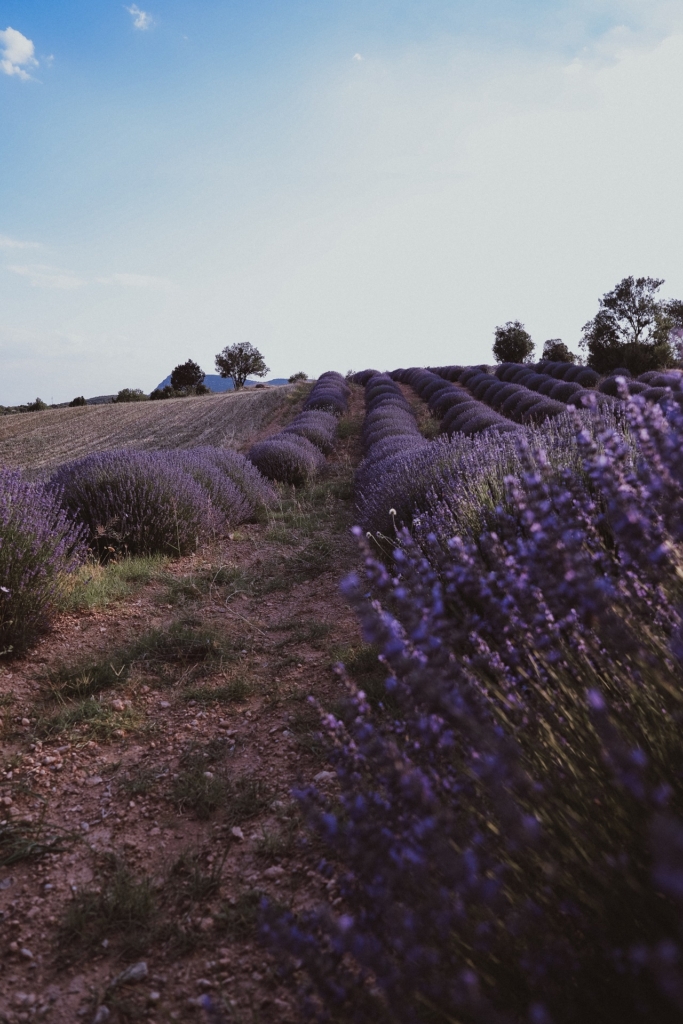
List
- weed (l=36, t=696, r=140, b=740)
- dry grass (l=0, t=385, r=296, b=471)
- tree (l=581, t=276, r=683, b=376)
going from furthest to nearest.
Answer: tree (l=581, t=276, r=683, b=376), dry grass (l=0, t=385, r=296, b=471), weed (l=36, t=696, r=140, b=740)

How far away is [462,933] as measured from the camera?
1220mm

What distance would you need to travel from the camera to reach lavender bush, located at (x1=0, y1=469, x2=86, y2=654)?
3.89m

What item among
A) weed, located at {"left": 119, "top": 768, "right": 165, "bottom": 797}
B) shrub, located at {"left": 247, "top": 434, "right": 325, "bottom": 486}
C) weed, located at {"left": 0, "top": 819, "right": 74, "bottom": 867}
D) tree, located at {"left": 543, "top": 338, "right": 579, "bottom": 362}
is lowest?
weed, located at {"left": 0, "top": 819, "right": 74, "bottom": 867}

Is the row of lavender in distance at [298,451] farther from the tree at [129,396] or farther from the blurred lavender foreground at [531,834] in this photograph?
the tree at [129,396]

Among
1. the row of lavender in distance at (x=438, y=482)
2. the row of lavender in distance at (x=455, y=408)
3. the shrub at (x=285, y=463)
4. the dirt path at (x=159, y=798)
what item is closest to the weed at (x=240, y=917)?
the dirt path at (x=159, y=798)

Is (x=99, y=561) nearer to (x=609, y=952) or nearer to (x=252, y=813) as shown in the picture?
(x=252, y=813)

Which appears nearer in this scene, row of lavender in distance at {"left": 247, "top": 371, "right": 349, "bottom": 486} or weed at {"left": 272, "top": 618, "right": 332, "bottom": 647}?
weed at {"left": 272, "top": 618, "right": 332, "bottom": 647}

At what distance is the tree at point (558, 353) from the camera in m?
30.8

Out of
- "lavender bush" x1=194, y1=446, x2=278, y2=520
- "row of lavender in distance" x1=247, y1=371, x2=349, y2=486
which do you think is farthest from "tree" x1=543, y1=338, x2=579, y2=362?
"lavender bush" x1=194, y1=446, x2=278, y2=520

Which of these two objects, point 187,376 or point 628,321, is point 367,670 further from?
point 187,376

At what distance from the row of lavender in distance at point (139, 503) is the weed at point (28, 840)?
3.36 metres

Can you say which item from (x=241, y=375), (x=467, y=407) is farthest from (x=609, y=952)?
(x=241, y=375)

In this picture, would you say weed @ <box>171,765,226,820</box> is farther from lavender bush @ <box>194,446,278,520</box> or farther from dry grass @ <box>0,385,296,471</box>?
dry grass @ <box>0,385,296,471</box>

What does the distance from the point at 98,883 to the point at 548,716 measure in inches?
69.4
